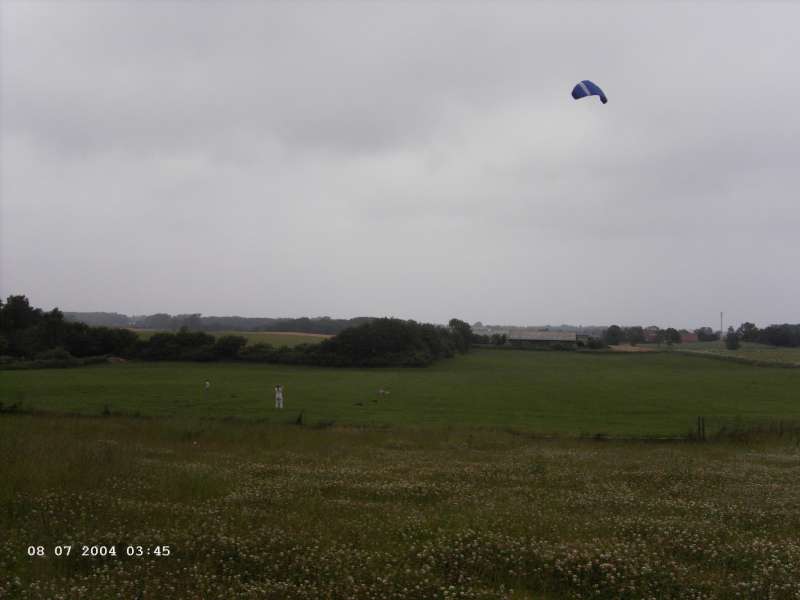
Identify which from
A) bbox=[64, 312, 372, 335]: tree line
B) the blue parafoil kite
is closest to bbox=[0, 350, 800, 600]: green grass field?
the blue parafoil kite

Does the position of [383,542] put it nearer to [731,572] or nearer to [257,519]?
[257,519]

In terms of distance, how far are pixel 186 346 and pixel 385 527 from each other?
93241mm

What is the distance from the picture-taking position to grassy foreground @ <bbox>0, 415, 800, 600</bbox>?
22.1 feet

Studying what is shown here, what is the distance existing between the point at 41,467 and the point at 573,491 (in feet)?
Answer: 33.8

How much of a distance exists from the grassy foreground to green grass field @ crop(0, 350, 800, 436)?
15676mm

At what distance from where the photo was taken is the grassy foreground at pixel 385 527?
673cm

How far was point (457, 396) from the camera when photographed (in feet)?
169

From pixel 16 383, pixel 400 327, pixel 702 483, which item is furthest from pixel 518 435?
pixel 400 327

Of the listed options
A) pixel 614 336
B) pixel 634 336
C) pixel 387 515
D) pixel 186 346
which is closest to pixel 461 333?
pixel 186 346

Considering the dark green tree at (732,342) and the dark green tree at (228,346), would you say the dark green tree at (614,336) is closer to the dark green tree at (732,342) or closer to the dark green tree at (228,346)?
the dark green tree at (732,342)

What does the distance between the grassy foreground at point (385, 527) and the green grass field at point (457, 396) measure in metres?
15.7

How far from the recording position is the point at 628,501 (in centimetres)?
1105

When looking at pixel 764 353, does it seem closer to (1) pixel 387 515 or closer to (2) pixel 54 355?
(2) pixel 54 355

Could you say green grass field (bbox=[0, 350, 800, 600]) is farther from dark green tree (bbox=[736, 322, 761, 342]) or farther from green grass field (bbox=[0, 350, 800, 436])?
dark green tree (bbox=[736, 322, 761, 342])
